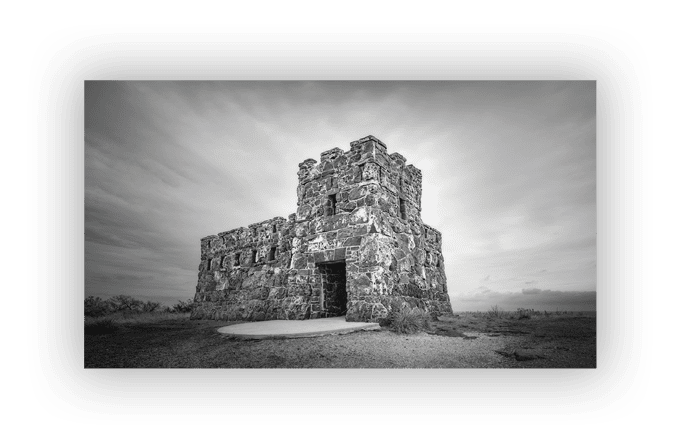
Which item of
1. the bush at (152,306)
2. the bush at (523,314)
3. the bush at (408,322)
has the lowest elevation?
the bush at (152,306)

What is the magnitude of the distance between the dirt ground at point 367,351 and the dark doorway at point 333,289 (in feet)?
9.53

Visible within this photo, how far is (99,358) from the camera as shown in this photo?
3.33m

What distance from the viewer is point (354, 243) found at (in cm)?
690

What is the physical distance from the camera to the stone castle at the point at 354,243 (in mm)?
6625

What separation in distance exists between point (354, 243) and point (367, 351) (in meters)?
3.17

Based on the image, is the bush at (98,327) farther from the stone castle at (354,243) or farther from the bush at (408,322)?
the bush at (408,322)

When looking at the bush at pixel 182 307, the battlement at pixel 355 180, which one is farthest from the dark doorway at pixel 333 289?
the bush at pixel 182 307

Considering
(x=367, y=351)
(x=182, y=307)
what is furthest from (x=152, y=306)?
(x=367, y=351)

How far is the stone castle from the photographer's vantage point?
662cm
